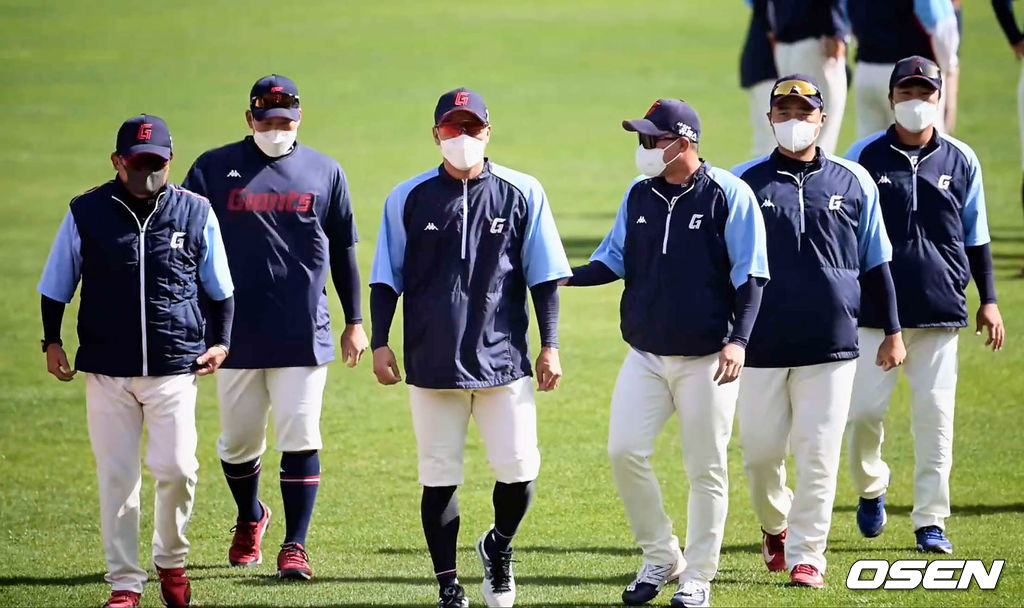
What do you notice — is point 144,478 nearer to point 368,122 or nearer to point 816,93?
point 816,93

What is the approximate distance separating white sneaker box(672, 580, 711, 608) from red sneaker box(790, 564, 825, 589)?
591 mm

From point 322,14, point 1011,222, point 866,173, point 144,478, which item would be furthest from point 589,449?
point 322,14

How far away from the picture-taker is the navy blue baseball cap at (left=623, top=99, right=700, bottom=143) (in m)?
7.61

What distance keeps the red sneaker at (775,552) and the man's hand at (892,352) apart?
1.01 metres

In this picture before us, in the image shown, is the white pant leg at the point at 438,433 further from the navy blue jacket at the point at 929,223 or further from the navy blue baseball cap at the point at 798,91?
the navy blue jacket at the point at 929,223

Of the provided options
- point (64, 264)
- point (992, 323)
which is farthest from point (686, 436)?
point (64, 264)

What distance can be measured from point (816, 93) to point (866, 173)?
0.48m

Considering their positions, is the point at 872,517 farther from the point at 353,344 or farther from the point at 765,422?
the point at 353,344

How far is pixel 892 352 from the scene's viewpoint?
27.3 feet

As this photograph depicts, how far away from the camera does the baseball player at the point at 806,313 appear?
7.99 meters

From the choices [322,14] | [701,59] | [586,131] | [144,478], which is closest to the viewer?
[144,478]

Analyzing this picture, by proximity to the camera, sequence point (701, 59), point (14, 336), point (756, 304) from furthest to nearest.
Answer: point (701, 59) < point (14, 336) < point (756, 304)

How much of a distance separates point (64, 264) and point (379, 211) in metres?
12.8

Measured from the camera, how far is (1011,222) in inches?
725
